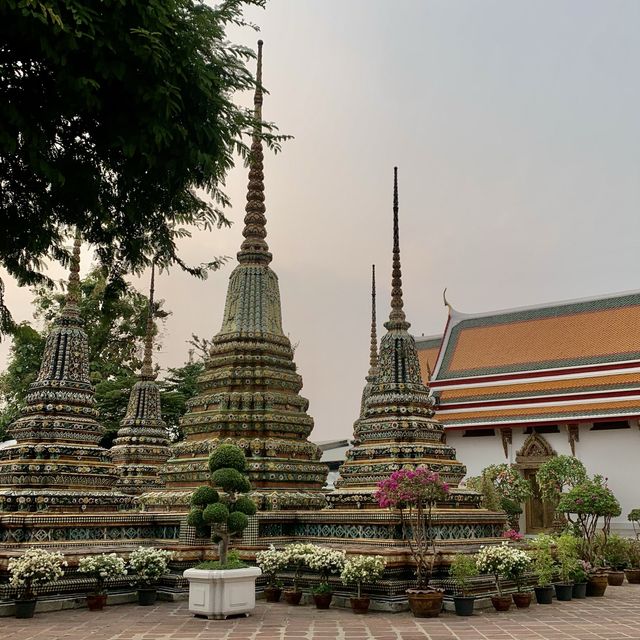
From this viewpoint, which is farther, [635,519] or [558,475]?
[558,475]

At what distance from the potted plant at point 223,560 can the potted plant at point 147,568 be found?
940 millimetres

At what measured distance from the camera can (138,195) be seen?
755 cm

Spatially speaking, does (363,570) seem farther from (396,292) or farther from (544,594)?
(396,292)

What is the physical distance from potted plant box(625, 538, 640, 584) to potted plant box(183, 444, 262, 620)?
955cm

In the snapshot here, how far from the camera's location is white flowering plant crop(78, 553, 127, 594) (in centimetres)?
1033

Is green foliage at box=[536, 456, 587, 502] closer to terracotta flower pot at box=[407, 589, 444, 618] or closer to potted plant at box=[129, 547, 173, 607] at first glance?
terracotta flower pot at box=[407, 589, 444, 618]

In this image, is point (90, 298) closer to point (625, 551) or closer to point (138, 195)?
point (625, 551)

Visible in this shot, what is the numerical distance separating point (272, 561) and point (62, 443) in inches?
183

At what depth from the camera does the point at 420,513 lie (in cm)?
1082

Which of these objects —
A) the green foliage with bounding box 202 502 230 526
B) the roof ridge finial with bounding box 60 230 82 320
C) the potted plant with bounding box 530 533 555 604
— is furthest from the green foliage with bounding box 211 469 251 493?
the roof ridge finial with bounding box 60 230 82 320

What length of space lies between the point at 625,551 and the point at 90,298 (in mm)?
23340

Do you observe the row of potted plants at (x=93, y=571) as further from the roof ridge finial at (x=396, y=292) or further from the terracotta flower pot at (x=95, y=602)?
the roof ridge finial at (x=396, y=292)

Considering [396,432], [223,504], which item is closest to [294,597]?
[223,504]

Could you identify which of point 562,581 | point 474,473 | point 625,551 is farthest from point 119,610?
point 474,473
